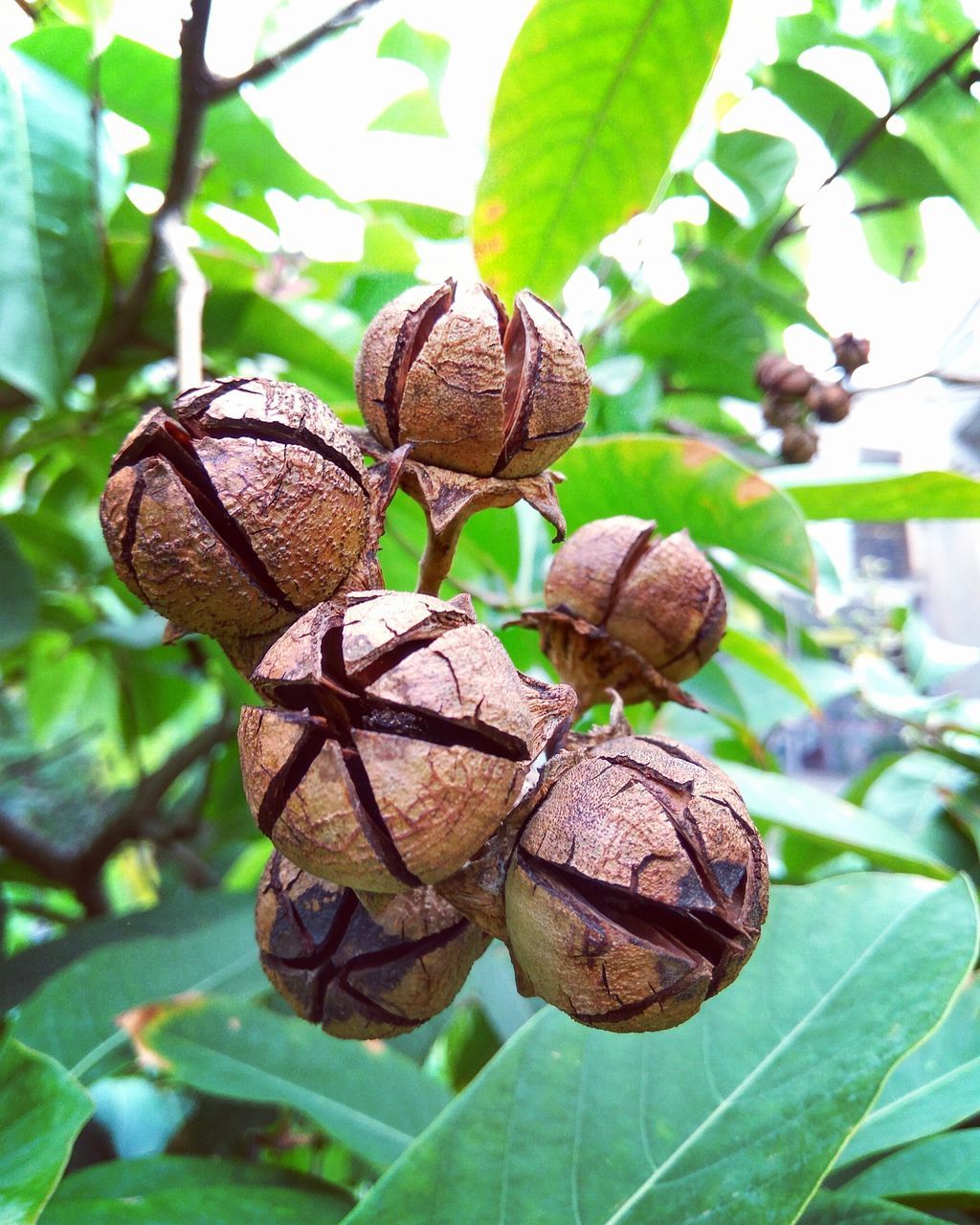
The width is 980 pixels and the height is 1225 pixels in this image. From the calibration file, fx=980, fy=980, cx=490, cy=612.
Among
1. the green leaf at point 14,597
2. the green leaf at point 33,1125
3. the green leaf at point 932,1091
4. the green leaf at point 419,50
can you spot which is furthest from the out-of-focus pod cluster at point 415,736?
the green leaf at point 419,50

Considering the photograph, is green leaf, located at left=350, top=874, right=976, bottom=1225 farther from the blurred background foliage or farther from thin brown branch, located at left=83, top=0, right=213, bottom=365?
thin brown branch, located at left=83, top=0, right=213, bottom=365

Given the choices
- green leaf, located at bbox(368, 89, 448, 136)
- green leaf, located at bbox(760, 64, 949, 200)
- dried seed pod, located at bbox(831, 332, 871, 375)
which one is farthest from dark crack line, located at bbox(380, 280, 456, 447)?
green leaf, located at bbox(368, 89, 448, 136)

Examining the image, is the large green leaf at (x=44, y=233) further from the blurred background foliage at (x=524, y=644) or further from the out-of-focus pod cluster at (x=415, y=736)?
the out-of-focus pod cluster at (x=415, y=736)

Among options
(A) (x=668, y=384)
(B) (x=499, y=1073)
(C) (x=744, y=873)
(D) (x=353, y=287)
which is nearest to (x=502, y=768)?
(C) (x=744, y=873)

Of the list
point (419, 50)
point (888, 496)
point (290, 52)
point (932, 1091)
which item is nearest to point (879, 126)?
point (888, 496)

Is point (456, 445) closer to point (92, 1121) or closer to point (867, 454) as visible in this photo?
point (92, 1121)

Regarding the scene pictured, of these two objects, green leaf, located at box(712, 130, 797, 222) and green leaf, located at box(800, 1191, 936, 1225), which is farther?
green leaf, located at box(712, 130, 797, 222)
